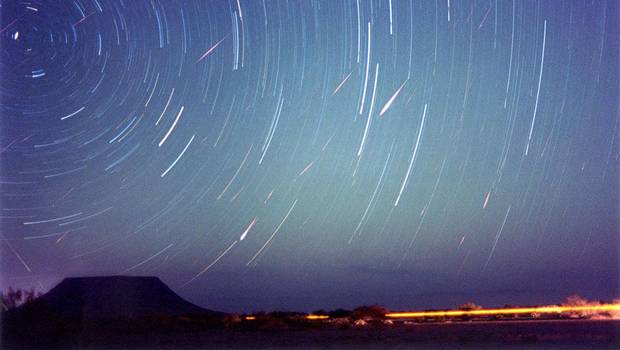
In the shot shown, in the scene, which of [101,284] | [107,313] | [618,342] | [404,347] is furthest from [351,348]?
[101,284]

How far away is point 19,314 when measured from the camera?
137 ft

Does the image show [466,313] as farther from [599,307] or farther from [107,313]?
[107,313]

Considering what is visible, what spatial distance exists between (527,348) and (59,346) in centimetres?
1958

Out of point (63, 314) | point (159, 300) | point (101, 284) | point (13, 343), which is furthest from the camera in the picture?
point (159, 300)

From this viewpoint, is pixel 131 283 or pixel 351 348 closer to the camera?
pixel 351 348

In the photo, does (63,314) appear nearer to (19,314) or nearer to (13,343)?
(19,314)

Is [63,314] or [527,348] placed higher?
[63,314]

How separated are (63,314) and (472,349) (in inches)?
1109

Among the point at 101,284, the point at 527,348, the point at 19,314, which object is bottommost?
the point at 527,348

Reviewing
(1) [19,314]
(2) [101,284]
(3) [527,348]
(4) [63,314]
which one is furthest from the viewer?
(2) [101,284]

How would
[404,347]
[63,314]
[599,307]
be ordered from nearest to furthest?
[404,347] → [63,314] → [599,307]

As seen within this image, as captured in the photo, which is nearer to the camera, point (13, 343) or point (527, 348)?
point (527, 348)

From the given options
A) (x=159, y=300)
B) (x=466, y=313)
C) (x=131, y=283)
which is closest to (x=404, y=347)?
(x=466, y=313)

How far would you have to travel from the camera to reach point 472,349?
29062 mm
